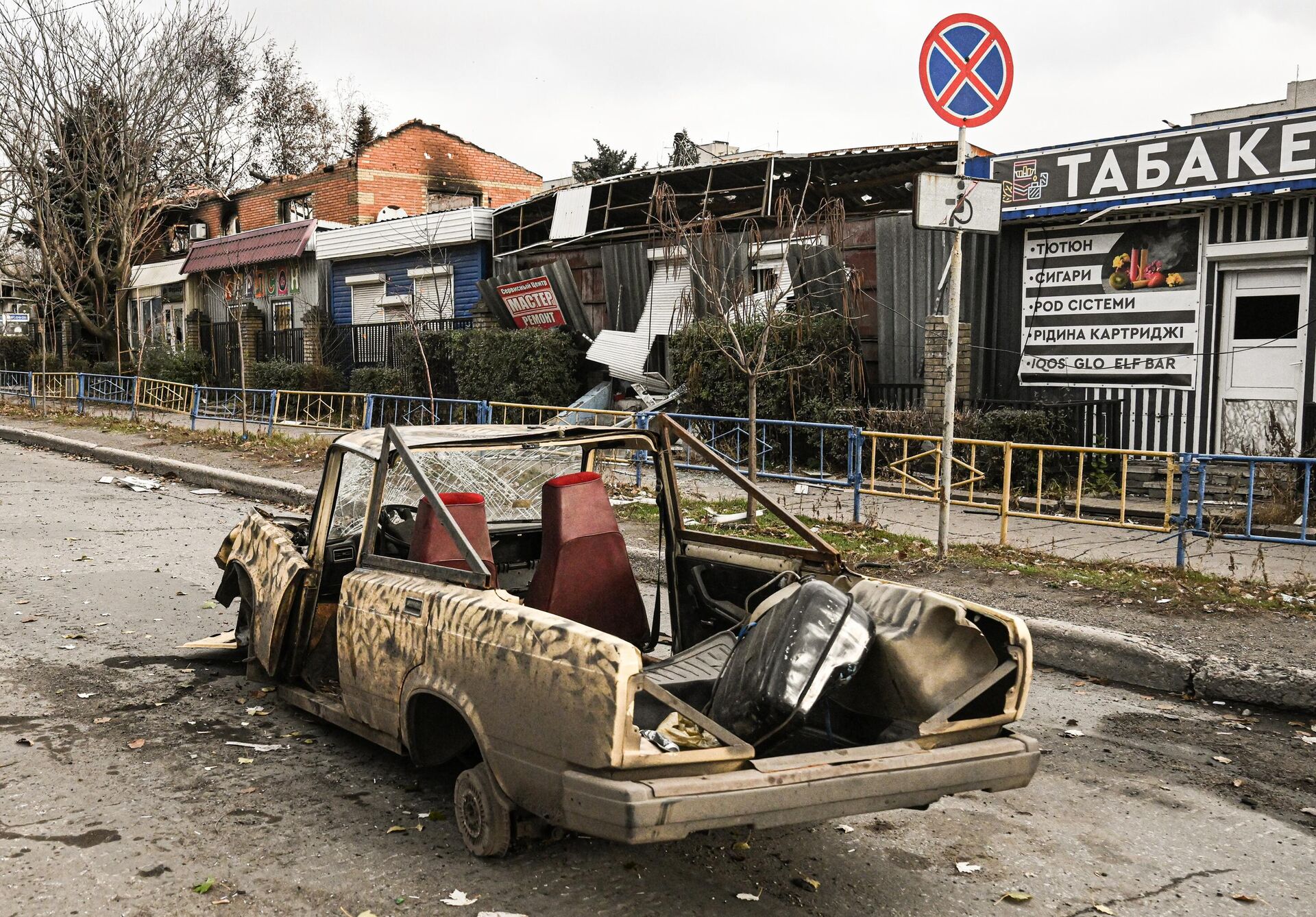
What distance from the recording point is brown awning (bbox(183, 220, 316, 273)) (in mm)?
27406

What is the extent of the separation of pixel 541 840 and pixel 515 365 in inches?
644

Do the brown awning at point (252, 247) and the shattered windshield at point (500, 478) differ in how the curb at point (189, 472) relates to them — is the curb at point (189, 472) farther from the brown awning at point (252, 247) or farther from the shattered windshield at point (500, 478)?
the brown awning at point (252, 247)

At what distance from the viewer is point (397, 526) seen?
507cm

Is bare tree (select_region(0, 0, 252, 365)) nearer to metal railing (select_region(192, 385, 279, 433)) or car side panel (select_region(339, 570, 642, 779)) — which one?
metal railing (select_region(192, 385, 279, 433))

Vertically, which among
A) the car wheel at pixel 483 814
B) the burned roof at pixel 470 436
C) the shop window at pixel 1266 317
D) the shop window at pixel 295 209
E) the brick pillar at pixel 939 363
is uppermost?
the shop window at pixel 295 209

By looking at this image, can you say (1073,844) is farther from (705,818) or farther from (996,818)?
(705,818)

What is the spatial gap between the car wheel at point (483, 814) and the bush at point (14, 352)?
4073 centimetres

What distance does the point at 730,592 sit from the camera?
477 centimetres

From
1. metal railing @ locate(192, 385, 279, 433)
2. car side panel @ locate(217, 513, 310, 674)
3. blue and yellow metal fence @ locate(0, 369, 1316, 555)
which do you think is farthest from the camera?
metal railing @ locate(192, 385, 279, 433)

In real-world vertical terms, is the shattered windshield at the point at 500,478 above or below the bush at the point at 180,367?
below

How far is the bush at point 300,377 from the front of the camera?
2477cm

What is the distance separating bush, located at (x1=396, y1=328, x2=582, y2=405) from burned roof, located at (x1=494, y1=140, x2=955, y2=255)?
2.25 meters

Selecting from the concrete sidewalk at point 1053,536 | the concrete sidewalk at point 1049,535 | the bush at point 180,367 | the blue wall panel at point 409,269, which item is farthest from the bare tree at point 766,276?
the bush at point 180,367

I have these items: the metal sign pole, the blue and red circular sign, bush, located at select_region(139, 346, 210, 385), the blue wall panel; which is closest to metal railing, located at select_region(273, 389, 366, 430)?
the blue wall panel
